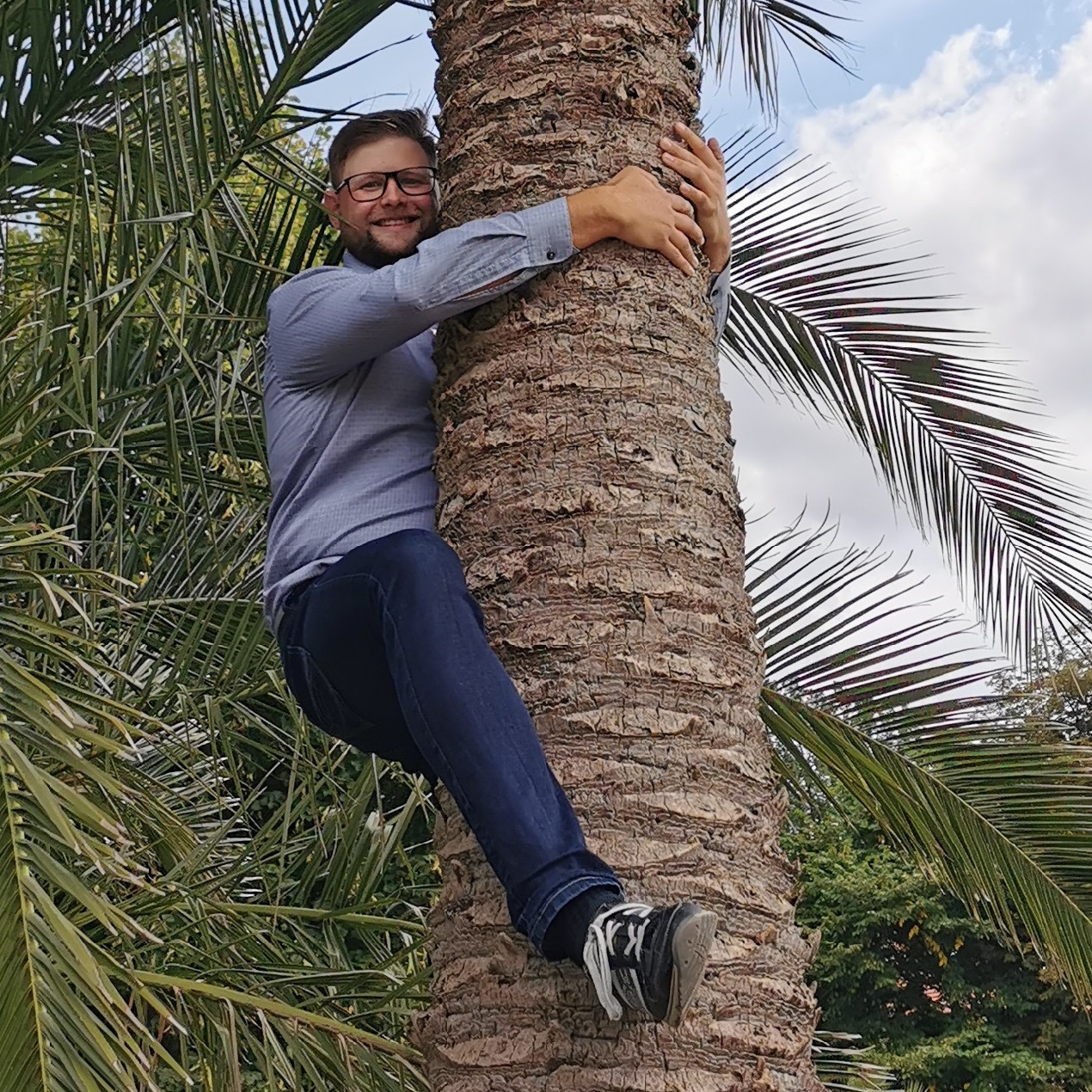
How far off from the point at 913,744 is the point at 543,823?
263 centimetres

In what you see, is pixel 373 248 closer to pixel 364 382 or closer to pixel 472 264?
pixel 364 382

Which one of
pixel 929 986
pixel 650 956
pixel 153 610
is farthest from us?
pixel 929 986

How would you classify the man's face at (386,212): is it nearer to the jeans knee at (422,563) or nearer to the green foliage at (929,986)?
the jeans knee at (422,563)

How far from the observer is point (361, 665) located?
2.23 meters

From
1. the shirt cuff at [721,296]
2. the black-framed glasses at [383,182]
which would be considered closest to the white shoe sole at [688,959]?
the shirt cuff at [721,296]

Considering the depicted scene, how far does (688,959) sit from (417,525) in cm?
94

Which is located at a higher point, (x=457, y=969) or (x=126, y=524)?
(x=126, y=524)

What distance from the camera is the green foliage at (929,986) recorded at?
1695 centimetres

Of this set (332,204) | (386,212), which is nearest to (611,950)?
(386,212)

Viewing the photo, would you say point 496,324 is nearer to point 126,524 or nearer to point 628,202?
point 628,202

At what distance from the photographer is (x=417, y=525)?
7.66ft

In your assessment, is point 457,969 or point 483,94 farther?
point 483,94

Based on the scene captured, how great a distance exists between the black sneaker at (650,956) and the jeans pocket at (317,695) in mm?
748

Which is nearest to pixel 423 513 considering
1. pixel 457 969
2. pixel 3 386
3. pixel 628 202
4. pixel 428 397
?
pixel 428 397
